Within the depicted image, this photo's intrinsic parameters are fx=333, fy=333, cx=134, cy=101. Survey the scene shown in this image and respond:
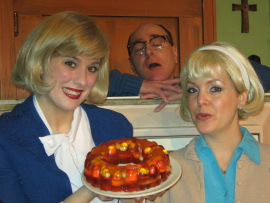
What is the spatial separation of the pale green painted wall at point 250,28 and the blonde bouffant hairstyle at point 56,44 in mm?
2088

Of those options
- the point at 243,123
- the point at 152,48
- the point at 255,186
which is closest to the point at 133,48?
the point at 152,48

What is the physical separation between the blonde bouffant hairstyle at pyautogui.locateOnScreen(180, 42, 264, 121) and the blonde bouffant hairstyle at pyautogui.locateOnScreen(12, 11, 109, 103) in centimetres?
35

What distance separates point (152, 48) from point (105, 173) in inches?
48.0

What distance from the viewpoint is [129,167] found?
1051 mm

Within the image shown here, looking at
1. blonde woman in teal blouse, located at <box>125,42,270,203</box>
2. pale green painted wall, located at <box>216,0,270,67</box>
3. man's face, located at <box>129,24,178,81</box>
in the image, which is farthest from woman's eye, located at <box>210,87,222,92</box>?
pale green painted wall, located at <box>216,0,270,67</box>

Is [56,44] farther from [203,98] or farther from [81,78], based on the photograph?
[203,98]

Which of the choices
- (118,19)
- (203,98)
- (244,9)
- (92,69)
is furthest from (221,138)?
(244,9)

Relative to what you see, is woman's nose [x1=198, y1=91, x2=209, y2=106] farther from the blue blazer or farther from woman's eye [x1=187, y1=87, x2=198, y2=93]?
the blue blazer

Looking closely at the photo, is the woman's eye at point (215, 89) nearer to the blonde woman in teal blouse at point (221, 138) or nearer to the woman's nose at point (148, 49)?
the blonde woman in teal blouse at point (221, 138)

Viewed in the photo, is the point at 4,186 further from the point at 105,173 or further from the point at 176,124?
the point at 176,124

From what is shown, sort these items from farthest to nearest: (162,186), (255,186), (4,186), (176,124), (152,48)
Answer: (152,48) < (176,124) < (255,186) < (4,186) < (162,186)

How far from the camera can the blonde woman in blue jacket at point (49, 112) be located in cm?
118

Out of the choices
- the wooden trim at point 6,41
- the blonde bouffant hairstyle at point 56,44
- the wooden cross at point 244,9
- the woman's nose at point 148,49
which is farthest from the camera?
the wooden cross at point 244,9

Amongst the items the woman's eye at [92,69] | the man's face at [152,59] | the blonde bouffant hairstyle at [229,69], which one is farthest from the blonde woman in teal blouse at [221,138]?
the man's face at [152,59]
